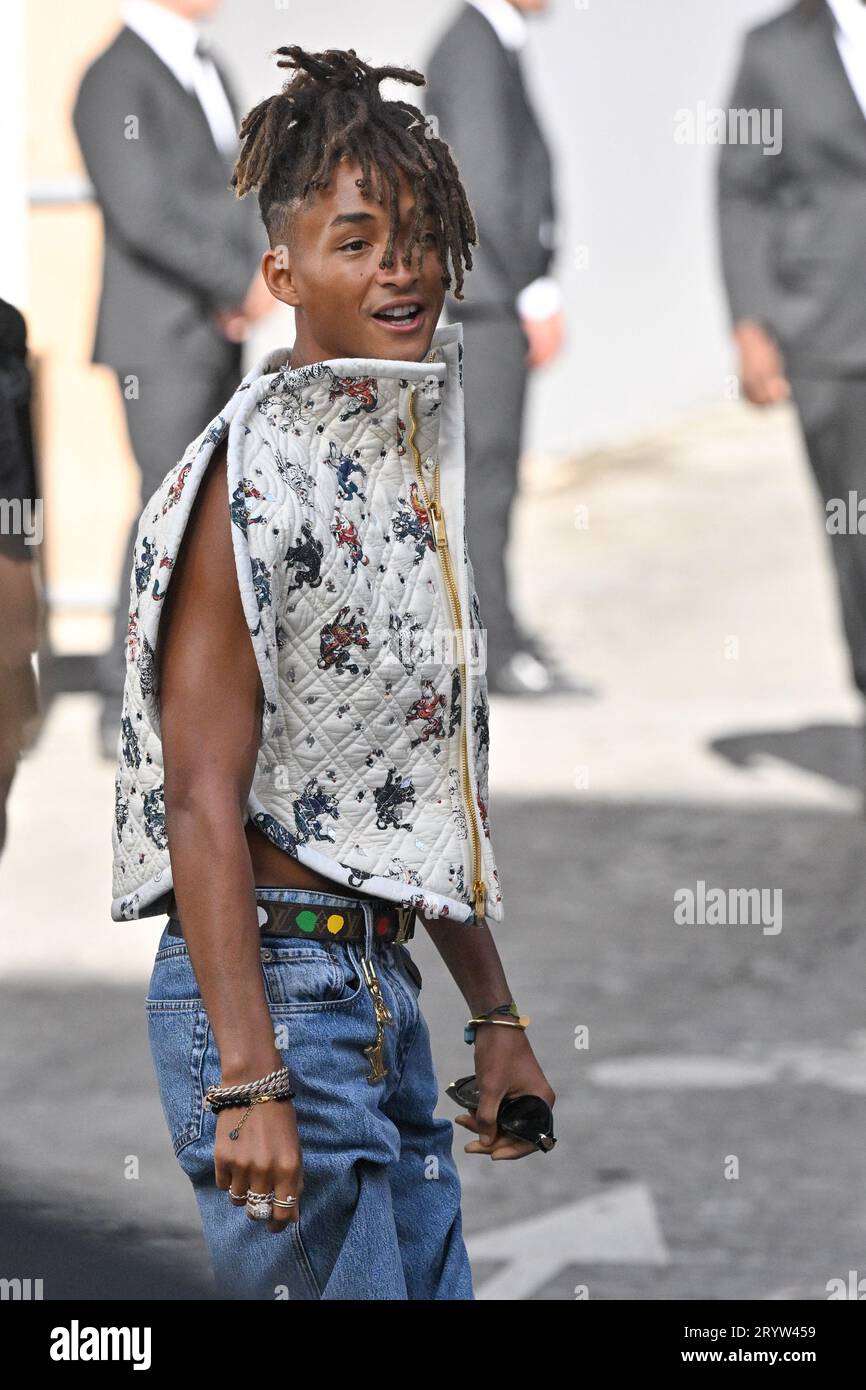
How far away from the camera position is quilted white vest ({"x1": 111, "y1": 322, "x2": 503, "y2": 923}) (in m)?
1.48

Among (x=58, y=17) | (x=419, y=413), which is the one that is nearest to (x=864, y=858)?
(x=58, y=17)

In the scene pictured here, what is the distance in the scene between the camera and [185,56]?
13.5ft

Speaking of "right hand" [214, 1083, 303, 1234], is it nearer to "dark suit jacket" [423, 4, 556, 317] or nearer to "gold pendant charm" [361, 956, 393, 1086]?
"gold pendant charm" [361, 956, 393, 1086]

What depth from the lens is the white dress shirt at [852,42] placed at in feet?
13.6

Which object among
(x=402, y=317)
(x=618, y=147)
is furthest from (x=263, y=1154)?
(x=618, y=147)

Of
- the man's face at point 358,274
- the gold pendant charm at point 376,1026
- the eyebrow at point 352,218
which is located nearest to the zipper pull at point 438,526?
the man's face at point 358,274

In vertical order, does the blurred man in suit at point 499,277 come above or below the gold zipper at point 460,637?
above

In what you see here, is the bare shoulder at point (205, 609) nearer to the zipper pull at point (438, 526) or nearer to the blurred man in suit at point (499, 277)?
the zipper pull at point (438, 526)

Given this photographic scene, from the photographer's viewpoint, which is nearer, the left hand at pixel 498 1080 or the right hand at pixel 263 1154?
the right hand at pixel 263 1154

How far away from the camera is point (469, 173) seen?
4.13 metres

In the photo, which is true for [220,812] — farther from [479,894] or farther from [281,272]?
[281,272]

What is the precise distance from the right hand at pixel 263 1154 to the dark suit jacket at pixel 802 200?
10.4 feet
